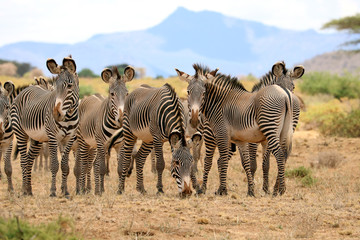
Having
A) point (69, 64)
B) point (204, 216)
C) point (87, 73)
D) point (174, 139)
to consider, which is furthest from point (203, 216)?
point (87, 73)

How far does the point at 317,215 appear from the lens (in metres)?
7.30

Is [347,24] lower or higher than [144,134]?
higher

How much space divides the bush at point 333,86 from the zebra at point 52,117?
3158cm

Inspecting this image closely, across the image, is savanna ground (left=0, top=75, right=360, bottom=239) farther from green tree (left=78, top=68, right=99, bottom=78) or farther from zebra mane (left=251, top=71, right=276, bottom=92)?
green tree (left=78, top=68, right=99, bottom=78)

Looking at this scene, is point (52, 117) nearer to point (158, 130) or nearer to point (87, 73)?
point (158, 130)

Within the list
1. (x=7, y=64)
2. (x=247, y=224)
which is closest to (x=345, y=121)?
(x=247, y=224)

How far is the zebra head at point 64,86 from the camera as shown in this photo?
9.22 metres

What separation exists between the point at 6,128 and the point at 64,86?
278 cm

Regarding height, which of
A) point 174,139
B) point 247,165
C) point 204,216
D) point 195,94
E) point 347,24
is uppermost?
point 347,24

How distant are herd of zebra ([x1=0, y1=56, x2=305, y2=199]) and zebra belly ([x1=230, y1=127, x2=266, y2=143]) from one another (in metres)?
0.02

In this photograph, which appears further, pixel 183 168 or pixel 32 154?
pixel 32 154

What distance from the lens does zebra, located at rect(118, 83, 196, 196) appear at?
884 centimetres

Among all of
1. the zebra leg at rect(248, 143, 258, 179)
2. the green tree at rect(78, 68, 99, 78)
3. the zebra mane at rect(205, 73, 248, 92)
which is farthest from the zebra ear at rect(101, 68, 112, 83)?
the green tree at rect(78, 68, 99, 78)

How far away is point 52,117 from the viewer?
9.58m
